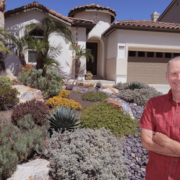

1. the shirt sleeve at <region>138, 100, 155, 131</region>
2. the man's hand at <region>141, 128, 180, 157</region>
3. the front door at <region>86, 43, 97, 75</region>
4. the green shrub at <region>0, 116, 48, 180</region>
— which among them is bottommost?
the green shrub at <region>0, 116, 48, 180</region>

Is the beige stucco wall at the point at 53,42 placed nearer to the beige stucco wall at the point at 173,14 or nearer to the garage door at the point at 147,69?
the garage door at the point at 147,69

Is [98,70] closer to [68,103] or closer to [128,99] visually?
[128,99]

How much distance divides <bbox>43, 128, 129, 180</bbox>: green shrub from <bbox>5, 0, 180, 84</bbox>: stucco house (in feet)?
27.8

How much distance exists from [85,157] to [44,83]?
15.6 feet

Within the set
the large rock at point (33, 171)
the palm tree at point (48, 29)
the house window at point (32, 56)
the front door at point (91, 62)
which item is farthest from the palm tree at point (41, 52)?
the large rock at point (33, 171)

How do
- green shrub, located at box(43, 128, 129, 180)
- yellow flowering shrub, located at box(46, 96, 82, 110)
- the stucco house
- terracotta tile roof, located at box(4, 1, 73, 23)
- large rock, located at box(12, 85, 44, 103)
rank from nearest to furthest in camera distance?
green shrub, located at box(43, 128, 129, 180) → yellow flowering shrub, located at box(46, 96, 82, 110) → large rock, located at box(12, 85, 44, 103) → terracotta tile roof, located at box(4, 1, 73, 23) → the stucco house

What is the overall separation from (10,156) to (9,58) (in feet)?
30.1

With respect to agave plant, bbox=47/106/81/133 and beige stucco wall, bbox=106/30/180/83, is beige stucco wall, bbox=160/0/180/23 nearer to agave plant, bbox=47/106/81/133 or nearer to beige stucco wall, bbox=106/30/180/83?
beige stucco wall, bbox=106/30/180/83

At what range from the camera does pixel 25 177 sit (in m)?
2.70

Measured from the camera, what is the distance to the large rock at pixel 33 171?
2.72m

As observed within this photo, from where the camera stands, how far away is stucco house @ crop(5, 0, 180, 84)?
10797mm

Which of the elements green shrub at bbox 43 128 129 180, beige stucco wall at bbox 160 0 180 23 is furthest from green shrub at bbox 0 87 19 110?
beige stucco wall at bbox 160 0 180 23

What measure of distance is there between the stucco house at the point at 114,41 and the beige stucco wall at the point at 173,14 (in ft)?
14.6

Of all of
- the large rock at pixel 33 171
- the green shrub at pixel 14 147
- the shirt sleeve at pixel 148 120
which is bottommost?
the large rock at pixel 33 171
